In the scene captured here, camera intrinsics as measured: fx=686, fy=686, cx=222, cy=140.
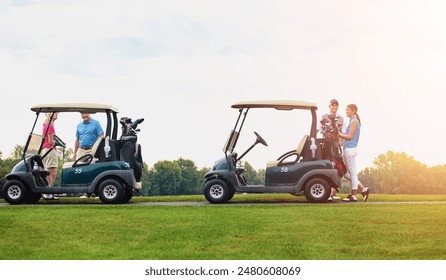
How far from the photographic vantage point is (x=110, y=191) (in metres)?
12.8

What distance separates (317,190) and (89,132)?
14.8 feet

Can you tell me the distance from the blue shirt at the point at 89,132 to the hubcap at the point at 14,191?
1454 millimetres

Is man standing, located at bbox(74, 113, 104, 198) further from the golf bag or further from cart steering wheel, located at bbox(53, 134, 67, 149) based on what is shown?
the golf bag

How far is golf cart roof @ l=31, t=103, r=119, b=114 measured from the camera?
1307 centimetres

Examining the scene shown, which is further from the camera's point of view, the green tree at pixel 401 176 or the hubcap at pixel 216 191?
the green tree at pixel 401 176

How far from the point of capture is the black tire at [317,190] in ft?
41.0

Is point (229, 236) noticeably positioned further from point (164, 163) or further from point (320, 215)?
point (164, 163)

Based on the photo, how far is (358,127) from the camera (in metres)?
12.7

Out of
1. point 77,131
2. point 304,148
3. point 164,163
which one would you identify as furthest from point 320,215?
point 164,163

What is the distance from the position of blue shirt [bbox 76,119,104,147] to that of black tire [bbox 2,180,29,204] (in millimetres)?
1376

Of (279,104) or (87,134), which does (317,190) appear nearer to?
(279,104)

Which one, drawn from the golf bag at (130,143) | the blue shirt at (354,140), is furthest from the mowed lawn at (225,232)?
the golf bag at (130,143)

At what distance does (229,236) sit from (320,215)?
2.32 m

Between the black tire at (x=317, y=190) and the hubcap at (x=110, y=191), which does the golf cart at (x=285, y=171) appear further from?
the hubcap at (x=110, y=191)
